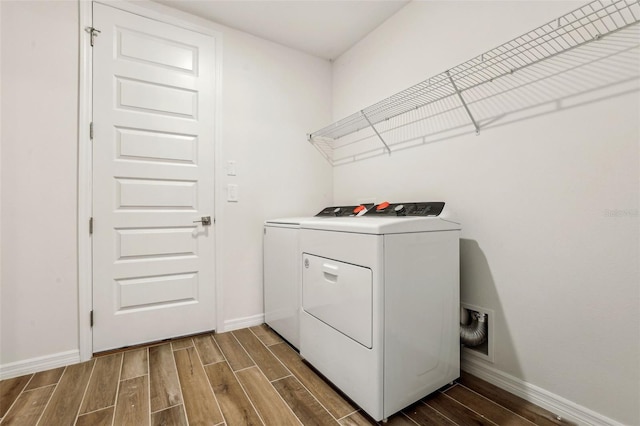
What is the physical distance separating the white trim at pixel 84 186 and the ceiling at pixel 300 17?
611 millimetres

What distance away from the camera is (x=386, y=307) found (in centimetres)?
122

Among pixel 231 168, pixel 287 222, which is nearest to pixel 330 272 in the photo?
pixel 287 222

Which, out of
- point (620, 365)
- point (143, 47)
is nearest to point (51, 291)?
point (143, 47)

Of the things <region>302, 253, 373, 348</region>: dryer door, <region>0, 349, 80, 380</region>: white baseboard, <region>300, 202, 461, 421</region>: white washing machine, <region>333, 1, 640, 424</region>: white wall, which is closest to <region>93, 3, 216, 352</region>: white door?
<region>0, 349, 80, 380</region>: white baseboard

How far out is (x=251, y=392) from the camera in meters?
1.44

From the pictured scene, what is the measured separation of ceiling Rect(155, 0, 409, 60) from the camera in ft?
6.56

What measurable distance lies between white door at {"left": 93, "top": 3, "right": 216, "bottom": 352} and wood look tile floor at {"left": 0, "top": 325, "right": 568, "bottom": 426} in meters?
0.33

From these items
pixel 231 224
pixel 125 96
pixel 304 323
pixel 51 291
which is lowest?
pixel 304 323

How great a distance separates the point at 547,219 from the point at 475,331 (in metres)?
0.70

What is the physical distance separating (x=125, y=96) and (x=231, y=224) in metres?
1.12

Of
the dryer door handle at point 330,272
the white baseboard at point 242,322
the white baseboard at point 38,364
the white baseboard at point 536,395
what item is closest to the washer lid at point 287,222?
the dryer door handle at point 330,272

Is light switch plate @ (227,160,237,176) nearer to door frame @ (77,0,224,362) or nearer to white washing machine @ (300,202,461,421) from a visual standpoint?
door frame @ (77,0,224,362)

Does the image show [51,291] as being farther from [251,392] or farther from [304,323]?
[304,323]

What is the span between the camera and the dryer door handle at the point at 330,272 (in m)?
1.45
